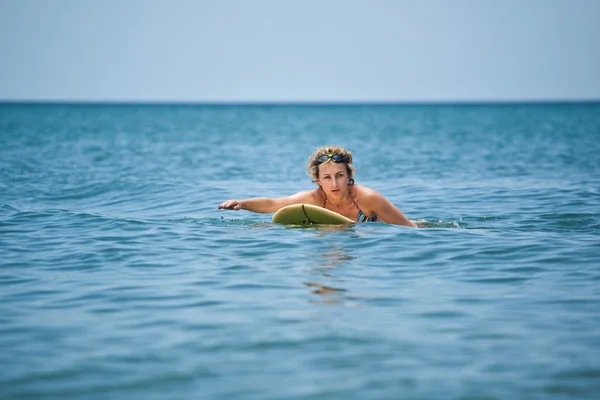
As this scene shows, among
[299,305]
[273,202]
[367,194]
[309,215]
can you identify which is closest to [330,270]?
[299,305]

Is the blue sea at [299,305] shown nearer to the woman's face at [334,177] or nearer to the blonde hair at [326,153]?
the woman's face at [334,177]

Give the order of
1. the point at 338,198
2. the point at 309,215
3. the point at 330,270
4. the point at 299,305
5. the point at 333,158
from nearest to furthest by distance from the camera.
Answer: the point at 299,305
the point at 330,270
the point at 333,158
the point at 309,215
the point at 338,198

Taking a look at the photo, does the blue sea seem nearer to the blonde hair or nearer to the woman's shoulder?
the woman's shoulder

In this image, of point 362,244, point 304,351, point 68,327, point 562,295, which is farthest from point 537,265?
point 68,327

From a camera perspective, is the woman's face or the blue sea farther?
the woman's face

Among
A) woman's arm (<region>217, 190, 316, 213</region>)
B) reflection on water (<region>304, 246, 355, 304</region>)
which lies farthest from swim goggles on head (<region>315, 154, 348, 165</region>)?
reflection on water (<region>304, 246, 355, 304</region>)

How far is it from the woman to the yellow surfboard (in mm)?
215

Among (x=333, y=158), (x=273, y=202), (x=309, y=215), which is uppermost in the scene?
(x=333, y=158)

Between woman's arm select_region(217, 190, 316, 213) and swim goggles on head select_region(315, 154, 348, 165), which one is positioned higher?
swim goggles on head select_region(315, 154, 348, 165)

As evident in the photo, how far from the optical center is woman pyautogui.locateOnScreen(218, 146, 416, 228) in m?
10.8

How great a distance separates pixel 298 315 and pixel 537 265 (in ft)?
10.9

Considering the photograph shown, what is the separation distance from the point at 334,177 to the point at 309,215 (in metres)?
0.63

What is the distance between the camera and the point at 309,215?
10.9 meters

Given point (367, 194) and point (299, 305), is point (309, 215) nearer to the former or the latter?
point (367, 194)
